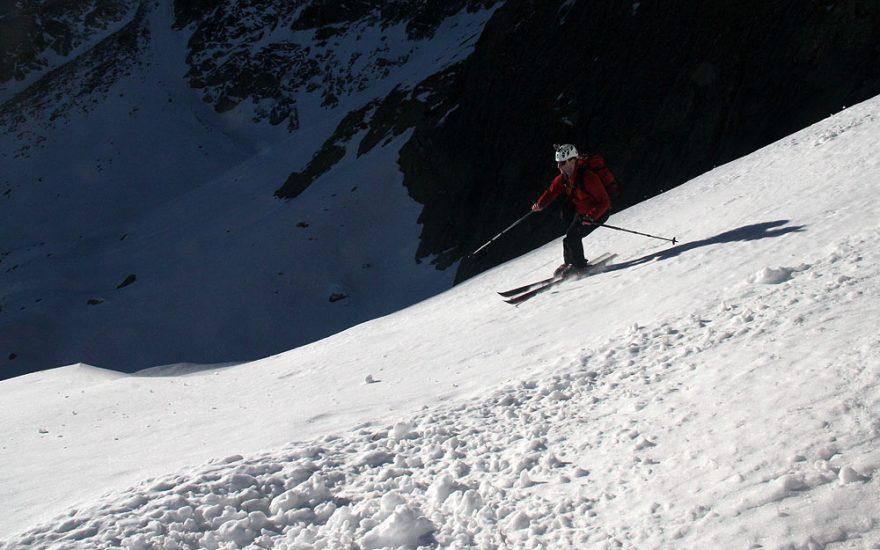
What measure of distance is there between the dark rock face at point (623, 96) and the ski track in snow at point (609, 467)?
1391 centimetres

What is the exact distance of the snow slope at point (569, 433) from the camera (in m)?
3.54

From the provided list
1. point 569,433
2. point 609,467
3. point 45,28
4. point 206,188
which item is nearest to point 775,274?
point 569,433

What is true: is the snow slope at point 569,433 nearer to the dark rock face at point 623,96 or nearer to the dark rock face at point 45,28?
the dark rock face at point 623,96

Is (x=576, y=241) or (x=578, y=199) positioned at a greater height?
(x=578, y=199)

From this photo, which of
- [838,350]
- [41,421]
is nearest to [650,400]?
[838,350]

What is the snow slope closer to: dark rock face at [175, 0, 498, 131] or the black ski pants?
the black ski pants

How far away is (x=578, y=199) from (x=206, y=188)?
102ft

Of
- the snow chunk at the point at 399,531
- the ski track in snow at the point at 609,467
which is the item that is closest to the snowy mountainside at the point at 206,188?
the ski track in snow at the point at 609,467

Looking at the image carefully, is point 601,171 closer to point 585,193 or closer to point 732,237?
point 585,193

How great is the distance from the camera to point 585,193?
10.1 meters

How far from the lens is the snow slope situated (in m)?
3.54

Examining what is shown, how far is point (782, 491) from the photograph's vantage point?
3326 mm

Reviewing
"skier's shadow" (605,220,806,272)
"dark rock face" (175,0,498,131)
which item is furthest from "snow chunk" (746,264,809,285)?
"dark rock face" (175,0,498,131)

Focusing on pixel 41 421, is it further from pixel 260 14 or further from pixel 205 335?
pixel 260 14
